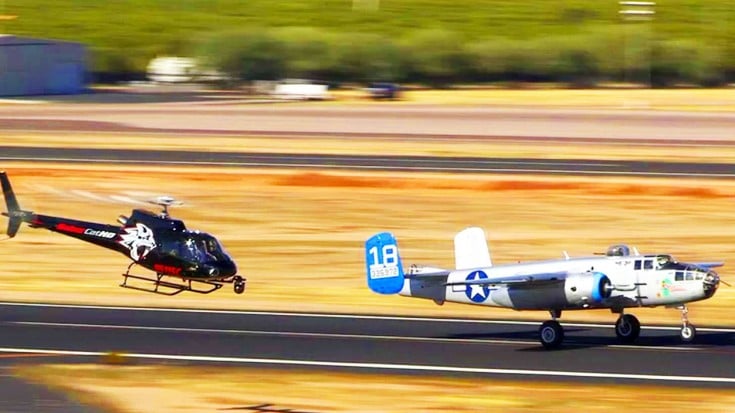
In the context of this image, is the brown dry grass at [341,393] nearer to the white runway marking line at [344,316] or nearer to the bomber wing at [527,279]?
the bomber wing at [527,279]

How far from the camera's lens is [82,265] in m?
34.2

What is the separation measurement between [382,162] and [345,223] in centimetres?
1015

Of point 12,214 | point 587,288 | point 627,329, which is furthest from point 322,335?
point 12,214

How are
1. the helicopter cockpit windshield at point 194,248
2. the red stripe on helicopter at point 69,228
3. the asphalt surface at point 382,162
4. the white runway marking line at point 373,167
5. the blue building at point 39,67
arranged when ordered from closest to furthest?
the helicopter cockpit windshield at point 194,248 < the red stripe on helicopter at point 69,228 < the white runway marking line at point 373,167 < the asphalt surface at point 382,162 < the blue building at point 39,67

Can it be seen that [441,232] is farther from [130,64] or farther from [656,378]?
[130,64]

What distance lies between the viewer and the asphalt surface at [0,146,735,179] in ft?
150

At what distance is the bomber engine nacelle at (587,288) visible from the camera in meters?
21.9

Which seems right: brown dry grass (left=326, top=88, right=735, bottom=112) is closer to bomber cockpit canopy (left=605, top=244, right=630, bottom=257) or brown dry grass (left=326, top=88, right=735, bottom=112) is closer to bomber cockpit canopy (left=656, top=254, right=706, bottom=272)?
bomber cockpit canopy (left=605, top=244, right=630, bottom=257)

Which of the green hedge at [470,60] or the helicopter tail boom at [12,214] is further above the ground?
the green hedge at [470,60]

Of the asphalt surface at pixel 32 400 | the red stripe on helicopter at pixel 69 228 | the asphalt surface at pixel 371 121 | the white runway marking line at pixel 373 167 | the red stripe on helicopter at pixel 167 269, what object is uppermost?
the asphalt surface at pixel 371 121

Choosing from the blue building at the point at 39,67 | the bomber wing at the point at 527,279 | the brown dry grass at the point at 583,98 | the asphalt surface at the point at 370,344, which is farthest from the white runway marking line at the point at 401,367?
the blue building at the point at 39,67

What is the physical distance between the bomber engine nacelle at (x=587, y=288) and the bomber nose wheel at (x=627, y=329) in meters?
1.63

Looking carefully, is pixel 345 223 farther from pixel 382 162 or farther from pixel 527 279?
pixel 527 279

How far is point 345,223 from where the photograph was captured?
1503 inches
